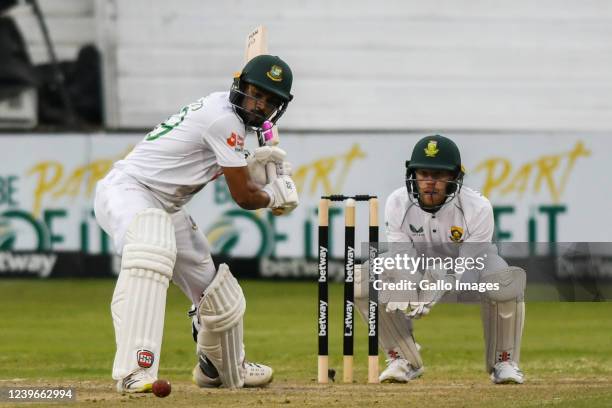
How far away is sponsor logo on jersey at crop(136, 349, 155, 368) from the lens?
625cm

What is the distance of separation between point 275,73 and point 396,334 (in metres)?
1.52

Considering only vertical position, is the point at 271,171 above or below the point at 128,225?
above

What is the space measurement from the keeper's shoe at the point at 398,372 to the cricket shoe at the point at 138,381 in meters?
1.52

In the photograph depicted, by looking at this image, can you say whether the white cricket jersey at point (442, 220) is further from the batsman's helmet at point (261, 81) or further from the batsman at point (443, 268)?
the batsman's helmet at point (261, 81)

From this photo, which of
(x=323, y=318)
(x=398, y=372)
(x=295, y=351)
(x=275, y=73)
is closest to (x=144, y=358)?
(x=323, y=318)

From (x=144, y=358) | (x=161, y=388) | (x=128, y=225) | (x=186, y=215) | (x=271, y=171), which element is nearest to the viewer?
(x=161, y=388)

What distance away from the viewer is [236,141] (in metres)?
6.67

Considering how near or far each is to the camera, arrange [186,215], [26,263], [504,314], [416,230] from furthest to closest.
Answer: [26,263] → [416,230] → [504,314] → [186,215]

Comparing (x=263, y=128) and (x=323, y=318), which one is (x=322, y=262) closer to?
(x=323, y=318)

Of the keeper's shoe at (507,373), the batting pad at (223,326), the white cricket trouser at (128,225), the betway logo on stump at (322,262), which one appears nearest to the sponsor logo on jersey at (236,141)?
the white cricket trouser at (128,225)

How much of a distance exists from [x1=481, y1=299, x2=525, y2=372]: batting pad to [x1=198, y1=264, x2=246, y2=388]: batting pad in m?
1.22

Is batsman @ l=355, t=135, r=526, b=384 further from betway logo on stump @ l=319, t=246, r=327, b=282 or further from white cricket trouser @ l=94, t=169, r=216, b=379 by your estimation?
white cricket trouser @ l=94, t=169, r=216, b=379

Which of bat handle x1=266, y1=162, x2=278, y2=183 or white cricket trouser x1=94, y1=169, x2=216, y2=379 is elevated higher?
bat handle x1=266, y1=162, x2=278, y2=183

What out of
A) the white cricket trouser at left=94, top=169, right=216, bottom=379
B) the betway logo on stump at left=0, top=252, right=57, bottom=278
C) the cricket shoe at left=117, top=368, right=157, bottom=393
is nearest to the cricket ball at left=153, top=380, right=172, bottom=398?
the cricket shoe at left=117, top=368, right=157, bottom=393
